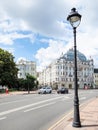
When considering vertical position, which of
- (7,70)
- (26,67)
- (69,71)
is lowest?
(7,70)

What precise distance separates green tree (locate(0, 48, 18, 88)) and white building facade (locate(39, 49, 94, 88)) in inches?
3081

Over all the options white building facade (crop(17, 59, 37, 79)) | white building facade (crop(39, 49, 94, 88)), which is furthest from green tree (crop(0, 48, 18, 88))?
white building facade (crop(39, 49, 94, 88))

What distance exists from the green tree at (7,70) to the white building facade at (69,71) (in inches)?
3081

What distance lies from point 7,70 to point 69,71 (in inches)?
3675

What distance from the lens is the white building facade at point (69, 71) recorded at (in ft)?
477

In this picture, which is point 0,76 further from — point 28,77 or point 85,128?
point 85,128

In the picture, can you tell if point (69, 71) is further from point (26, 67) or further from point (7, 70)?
point (7, 70)

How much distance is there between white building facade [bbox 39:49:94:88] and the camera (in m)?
146

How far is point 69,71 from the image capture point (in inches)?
5906

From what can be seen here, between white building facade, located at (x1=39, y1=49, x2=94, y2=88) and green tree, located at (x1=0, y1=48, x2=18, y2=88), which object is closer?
green tree, located at (x1=0, y1=48, x2=18, y2=88)

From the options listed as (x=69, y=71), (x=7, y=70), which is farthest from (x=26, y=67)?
(x=7, y=70)

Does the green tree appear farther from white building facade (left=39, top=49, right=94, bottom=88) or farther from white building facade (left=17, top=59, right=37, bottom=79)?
white building facade (left=39, top=49, right=94, bottom=88)

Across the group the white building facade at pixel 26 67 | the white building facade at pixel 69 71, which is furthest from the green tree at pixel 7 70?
the white building facade at pixel 69 71

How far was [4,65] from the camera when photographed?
196 feet
